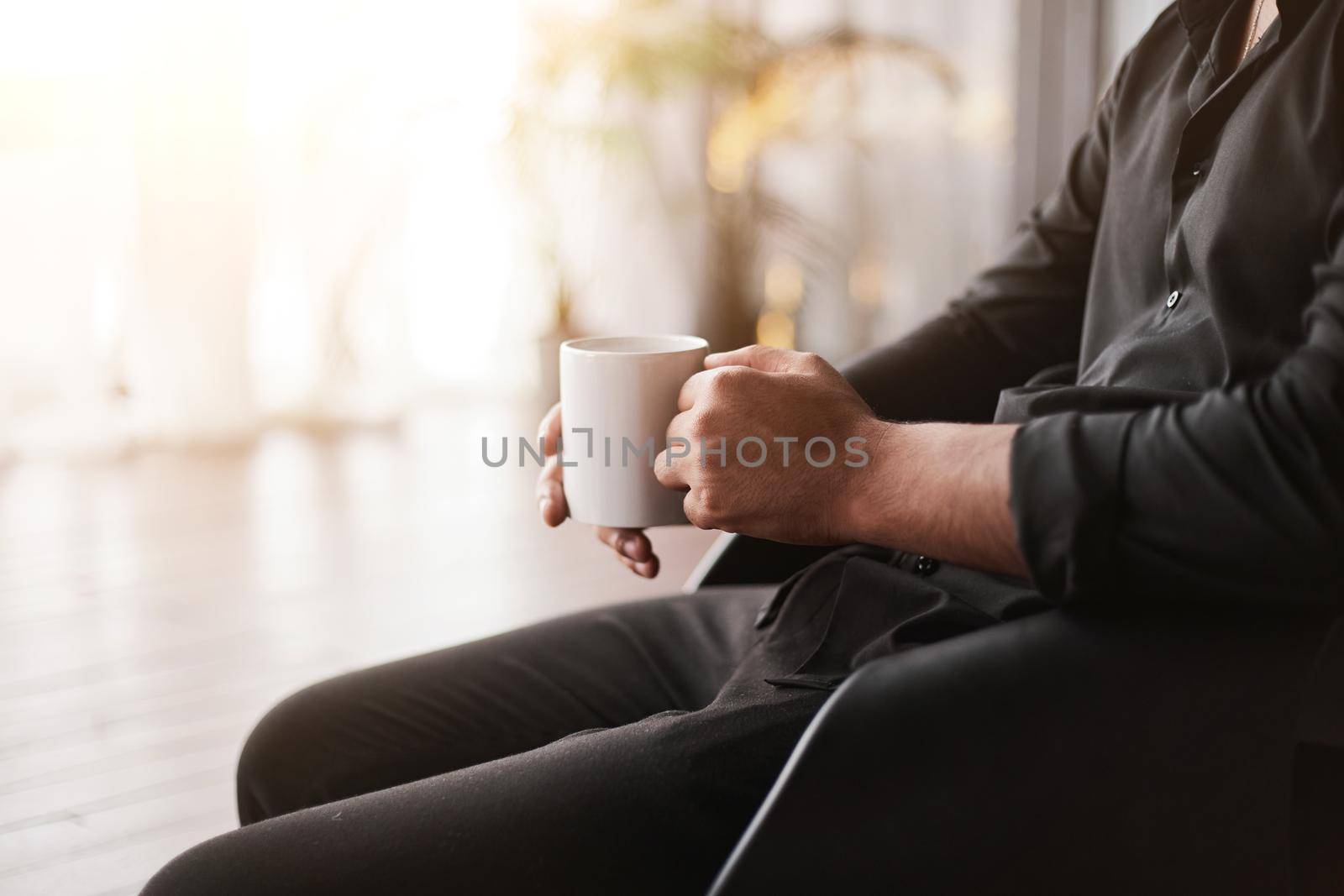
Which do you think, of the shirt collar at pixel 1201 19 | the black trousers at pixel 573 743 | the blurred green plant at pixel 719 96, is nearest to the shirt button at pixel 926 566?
the black trousers at pixel 573 743

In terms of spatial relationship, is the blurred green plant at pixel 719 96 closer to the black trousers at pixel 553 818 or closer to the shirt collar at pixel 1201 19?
the shirt collar at pixel 1201 19

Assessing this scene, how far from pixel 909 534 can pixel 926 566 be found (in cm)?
14

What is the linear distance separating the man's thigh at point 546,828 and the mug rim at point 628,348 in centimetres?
25

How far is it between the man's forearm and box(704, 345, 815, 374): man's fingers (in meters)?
0.10

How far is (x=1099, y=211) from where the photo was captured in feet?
3.85

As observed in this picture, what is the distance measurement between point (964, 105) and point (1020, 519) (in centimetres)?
403

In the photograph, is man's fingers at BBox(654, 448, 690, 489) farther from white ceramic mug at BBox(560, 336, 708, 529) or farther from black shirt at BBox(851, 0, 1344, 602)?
black shirt at BBox(851, 0, 1344, 602)

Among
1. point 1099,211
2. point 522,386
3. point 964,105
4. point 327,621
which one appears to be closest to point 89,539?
point 327,621

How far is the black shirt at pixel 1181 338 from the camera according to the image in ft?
2.14

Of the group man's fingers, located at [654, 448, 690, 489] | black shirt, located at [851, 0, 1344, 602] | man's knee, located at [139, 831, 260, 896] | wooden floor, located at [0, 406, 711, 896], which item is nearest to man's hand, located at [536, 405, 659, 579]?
man's fingers, located at [654, 448, 690, 489]

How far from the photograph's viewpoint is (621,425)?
89 cm

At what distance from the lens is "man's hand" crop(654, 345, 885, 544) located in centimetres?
82

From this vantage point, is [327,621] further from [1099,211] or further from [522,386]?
[522,386]

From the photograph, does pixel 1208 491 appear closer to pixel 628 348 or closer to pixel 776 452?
pixel 776 452
